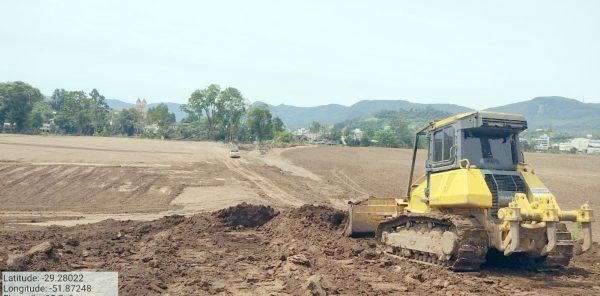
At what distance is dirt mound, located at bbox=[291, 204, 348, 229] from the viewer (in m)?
14.9

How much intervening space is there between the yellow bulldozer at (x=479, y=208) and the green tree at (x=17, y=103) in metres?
95.4

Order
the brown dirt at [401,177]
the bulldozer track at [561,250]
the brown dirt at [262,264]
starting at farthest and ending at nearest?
the brown dirt at [401,177] → the bulldozer track at [561,250] → the brown dirt at [262,264]

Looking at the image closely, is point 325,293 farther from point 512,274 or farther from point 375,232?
point 375,232

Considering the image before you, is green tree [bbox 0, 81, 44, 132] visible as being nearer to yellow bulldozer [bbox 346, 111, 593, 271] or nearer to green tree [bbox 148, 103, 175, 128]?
green tree [bbox 148, 103, 175, 128]

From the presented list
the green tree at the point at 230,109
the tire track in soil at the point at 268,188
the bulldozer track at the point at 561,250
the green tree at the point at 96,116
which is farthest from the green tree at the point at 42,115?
the bulldozer track at the point at 561,250

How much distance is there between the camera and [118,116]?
13650 cm

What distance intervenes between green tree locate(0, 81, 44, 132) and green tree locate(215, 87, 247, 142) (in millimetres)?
38935

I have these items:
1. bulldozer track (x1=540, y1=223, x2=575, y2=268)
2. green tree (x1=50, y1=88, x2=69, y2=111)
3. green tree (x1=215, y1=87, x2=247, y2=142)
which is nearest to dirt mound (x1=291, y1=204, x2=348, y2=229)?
bulldozer track (x1=540, y1=223, x2=575, y2=268)

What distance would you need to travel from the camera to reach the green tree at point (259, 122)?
110250mm

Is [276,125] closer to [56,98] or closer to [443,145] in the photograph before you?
[56,98]

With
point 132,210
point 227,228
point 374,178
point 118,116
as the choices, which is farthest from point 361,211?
point 118,116

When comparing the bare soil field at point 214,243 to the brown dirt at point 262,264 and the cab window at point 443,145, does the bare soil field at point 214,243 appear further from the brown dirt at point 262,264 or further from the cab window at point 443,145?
the cab window at point 443,145

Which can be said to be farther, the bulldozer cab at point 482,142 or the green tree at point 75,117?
the green tree at point 75,117

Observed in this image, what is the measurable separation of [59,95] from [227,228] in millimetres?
180947
